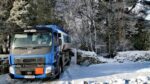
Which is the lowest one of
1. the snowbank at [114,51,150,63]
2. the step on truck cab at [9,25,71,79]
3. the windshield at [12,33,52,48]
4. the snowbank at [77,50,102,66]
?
the snowbank at [114,51,150,63]

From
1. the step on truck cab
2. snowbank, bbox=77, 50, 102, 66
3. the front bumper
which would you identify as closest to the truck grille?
the step on truck cab

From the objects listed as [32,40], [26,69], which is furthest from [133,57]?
[26,69]

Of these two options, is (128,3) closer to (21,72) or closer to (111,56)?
(111,56)

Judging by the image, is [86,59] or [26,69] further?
[86,59]

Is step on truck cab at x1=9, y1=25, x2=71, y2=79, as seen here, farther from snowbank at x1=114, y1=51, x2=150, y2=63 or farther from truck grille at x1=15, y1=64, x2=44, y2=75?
snowbank at x1=114, y1=51, x2=150, y2=63

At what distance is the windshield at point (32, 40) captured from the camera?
11.8m

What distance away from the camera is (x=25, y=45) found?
38.7 ft

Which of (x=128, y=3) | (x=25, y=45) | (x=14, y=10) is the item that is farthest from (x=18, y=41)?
(x=128, y=3)

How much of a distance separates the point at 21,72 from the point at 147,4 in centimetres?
2150

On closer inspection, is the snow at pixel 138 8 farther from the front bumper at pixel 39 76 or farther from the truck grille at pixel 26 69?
the truck grille at pixel 26 69

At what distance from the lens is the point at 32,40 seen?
11953mm

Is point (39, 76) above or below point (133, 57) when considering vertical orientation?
above

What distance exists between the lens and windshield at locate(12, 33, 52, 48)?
11.8m

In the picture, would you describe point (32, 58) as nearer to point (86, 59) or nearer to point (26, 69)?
point (26, 69)
